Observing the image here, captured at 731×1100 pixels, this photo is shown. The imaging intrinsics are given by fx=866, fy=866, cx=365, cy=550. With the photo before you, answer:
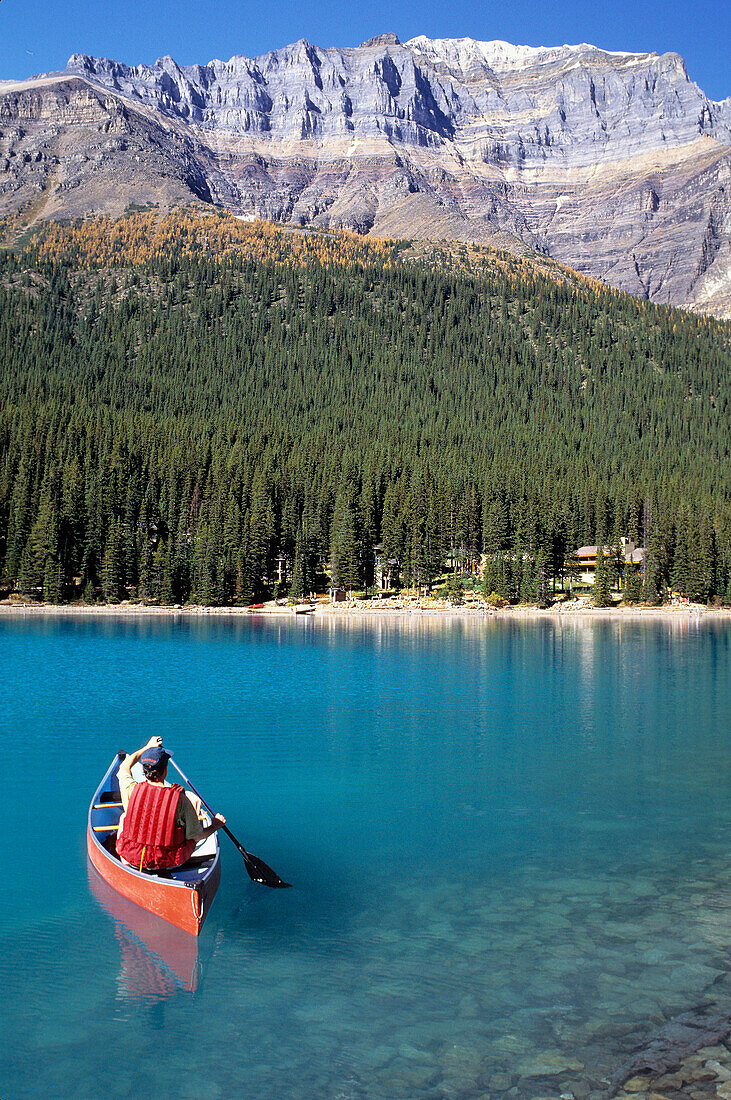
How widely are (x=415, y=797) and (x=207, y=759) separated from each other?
27.2 feet

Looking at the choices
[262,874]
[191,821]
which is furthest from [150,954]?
[262,874]

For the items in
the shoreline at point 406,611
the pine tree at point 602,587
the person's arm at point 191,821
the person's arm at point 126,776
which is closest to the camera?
the person's arm at point 191,821

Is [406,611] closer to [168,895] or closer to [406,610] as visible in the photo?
[406,610]

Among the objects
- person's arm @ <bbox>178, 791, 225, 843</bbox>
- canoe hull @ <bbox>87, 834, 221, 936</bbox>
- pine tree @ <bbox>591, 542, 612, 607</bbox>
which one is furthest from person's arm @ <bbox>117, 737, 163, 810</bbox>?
pine tree @ <bbox>591, 542, 612, 607</bbox>

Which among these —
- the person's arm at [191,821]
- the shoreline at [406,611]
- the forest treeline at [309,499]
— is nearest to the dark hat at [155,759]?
the person's arm at [191,821]

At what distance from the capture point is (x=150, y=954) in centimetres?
1487

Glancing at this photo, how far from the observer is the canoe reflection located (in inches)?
543

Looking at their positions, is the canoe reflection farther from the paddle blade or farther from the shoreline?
the shoreline

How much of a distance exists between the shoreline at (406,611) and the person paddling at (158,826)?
93073mm

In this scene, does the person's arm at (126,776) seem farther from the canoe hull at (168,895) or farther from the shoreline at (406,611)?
the shoreline at (406,611)

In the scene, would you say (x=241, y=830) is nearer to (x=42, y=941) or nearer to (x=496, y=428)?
(x=42, y=941)

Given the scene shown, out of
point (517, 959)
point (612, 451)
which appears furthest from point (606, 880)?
point (612, 451)

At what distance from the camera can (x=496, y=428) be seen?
176 meters

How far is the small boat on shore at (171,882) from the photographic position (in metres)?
14.5
